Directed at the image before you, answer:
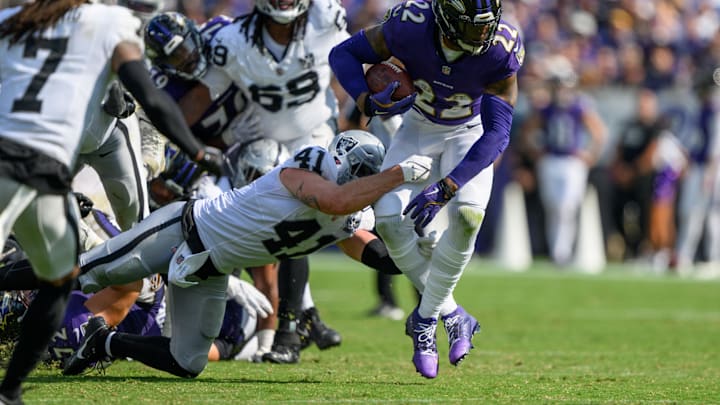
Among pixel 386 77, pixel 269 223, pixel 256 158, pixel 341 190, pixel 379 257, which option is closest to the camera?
pixel 341 190

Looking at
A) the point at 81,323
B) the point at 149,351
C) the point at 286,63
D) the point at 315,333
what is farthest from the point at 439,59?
the point at 81,323

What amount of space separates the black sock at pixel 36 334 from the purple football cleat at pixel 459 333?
2016 mm

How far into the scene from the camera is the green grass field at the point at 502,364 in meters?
5.23

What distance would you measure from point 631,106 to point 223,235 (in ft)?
38.7

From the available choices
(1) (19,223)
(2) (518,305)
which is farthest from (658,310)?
(1) (19,223)

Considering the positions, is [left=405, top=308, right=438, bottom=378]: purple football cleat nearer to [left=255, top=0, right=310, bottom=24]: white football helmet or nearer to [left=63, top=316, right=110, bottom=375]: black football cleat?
[left=63, top=316, right=110, bottom=375]: black football cleat

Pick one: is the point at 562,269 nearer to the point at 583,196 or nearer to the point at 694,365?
the point at 583,196

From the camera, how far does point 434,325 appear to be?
5.81m

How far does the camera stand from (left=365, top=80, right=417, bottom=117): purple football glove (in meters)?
5.46

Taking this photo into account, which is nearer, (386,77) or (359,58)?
(386,77)

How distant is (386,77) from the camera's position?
227 inches

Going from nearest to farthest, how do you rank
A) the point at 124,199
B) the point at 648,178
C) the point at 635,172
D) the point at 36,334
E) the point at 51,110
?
the point at 51,110, the point at 36,334, the point at 124,199, the point at 648,178, the point at 635,172

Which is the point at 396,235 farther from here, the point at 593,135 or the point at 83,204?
the point at 593,135

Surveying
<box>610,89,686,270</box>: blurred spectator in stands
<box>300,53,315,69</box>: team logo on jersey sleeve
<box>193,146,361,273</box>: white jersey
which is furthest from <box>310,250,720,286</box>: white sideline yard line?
<box>193,146,361,273</box>: white jersey
